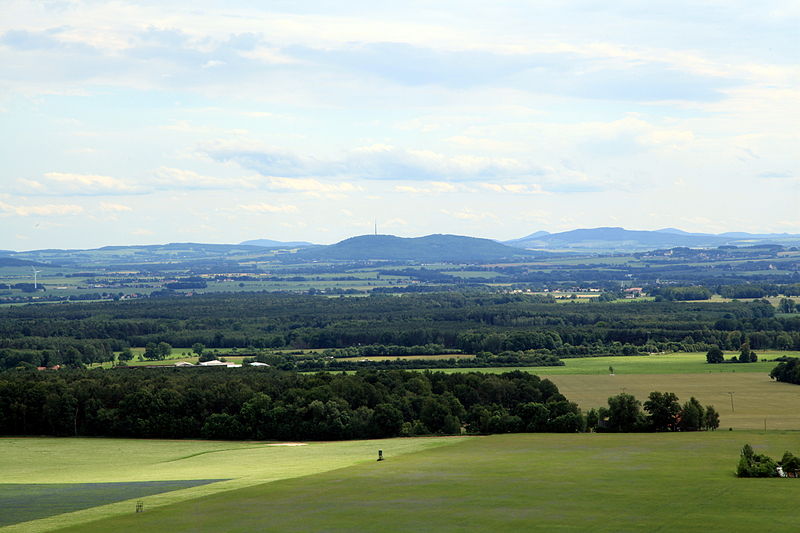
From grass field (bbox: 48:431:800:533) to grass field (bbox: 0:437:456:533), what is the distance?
2.47 m

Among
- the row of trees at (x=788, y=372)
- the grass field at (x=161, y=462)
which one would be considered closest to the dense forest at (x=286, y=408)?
the grass field at (x=161, y=462)

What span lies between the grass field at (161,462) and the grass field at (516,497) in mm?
2474

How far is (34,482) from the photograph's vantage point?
6756 cm

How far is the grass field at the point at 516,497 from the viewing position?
4988 cm

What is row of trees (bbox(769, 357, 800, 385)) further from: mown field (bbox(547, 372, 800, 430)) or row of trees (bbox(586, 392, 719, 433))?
row of trees (bbox(586, 392, 719, 433))

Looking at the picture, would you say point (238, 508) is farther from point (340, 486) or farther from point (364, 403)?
point (364, 403)

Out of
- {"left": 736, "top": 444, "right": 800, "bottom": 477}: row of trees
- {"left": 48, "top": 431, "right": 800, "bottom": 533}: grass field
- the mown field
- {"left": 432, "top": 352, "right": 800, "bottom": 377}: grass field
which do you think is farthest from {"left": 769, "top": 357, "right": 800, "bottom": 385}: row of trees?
{"left": 736, "top": 444, "right": 800, "bottom": 477}: row of trees

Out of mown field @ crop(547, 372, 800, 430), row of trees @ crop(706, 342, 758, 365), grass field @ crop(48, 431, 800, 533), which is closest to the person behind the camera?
grass field @ crop(48, 431, 800, 533)

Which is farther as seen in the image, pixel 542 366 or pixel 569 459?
pixel 542 366

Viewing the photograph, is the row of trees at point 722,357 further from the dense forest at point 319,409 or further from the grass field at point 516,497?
the grass field at point 516,497

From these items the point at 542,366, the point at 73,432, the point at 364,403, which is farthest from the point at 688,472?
the point at 542,366

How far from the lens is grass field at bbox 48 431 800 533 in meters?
49.9

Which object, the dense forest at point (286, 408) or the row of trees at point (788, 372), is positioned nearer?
the dense forest at point (286, 408)

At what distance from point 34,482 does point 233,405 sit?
29.1 meters
